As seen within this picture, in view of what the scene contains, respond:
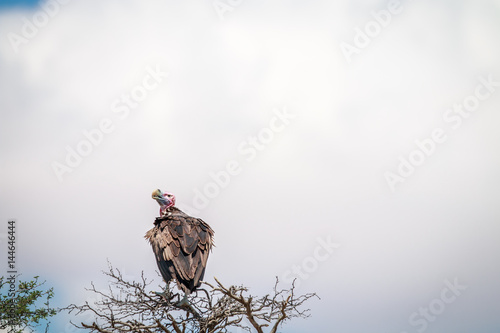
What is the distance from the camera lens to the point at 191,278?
9211 mm

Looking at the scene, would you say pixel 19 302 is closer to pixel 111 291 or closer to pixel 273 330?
pixel 111 291

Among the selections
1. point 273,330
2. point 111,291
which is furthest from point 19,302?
point 273,330

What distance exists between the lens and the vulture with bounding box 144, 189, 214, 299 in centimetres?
931

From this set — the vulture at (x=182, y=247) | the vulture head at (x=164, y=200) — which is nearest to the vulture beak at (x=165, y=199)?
the vulture head at (x=164, y=200)

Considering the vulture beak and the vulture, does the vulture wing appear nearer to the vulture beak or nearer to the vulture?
the vulture

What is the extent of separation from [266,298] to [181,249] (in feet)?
6.77

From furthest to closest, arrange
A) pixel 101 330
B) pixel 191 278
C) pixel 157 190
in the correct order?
1. pixel 157 190
2. pixel 191 278
3. pixel 101 330

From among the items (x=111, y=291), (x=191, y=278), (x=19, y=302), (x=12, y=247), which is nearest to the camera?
(x=111, y=291)

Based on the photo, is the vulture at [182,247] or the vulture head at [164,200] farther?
the vulture head at [164,200]

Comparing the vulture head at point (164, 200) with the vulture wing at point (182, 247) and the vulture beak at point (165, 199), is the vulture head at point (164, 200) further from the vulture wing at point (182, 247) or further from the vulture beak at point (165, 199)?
the vulture wing at point (182, 247)

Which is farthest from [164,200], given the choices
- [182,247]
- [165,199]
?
[182,247]

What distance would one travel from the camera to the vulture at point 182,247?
931cm

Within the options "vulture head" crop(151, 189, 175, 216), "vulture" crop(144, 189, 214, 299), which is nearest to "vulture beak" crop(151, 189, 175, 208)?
"vulture head" crop(151, 189, 175, 216)

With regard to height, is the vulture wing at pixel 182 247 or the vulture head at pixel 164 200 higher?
the vulture head at pixel 164 200
